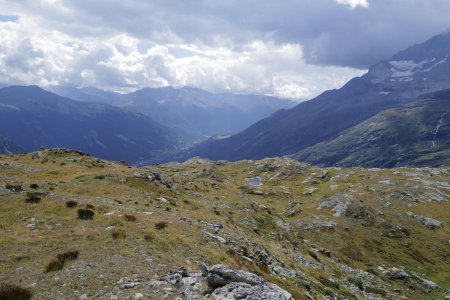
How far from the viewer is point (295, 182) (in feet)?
563

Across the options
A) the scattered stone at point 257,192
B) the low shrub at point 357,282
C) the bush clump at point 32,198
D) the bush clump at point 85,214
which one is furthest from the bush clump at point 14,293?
the scattered stone at point 257,192

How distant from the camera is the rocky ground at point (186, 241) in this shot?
25.7m

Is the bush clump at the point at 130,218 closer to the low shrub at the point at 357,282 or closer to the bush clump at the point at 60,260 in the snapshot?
the bush clump at the point at 60,260

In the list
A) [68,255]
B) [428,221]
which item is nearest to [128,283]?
[68,255]

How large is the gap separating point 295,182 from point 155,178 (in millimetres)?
108754

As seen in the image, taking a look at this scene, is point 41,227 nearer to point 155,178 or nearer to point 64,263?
point 64,263

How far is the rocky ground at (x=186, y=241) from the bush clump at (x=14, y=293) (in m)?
0.10

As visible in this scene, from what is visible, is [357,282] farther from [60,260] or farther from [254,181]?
[254,181]

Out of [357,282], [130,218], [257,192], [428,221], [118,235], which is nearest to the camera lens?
[118,235]

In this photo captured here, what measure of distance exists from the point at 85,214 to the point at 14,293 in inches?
694

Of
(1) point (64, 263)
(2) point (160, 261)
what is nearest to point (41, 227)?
(1) point (64, 263)

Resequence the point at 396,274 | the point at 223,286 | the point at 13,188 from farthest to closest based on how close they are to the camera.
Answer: the point at 396,274
the point at 13,188
the point at 223,286

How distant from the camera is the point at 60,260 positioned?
27.4 metres

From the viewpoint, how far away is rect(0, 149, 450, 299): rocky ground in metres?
25.7
